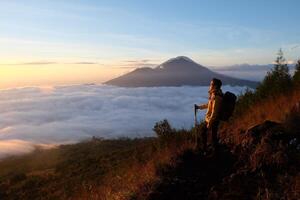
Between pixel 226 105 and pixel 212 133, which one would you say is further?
pixel 212 133

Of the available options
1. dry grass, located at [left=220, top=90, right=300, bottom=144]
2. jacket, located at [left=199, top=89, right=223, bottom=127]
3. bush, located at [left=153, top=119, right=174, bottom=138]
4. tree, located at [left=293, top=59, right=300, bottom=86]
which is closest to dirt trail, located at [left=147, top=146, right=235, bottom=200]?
jacket, located at [left=199, top=89, right=223, bottom=127]

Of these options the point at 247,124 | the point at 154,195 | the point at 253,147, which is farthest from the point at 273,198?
the point at 247,124

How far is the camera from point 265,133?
10.2m

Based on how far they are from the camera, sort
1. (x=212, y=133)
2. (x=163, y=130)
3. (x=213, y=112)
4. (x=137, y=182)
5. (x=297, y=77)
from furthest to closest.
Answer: (x=297, y=77), (x=163, y=130), (x=212, y=133), (x=213, y=112), (x=137, y=182)

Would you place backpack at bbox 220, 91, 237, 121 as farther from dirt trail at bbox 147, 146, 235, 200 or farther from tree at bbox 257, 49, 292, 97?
tree at bbox 257, 49, 292, 97

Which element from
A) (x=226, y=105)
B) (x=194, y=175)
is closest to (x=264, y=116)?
(x=226, y=105)

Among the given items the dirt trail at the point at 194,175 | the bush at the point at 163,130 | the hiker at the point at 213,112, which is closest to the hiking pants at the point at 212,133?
the hiker at the point at 213,112

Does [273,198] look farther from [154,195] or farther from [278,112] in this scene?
[278,112]

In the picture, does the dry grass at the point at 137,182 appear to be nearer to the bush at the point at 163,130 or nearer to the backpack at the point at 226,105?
the backpack at the point at 226,105

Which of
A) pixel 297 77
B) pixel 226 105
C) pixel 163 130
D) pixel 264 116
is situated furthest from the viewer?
pixel 297 77

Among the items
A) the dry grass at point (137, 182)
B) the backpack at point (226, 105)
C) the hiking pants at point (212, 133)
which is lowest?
the dry grass at point (137, 182)

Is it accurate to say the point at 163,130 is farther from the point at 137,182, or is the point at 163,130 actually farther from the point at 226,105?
the point at 137,182

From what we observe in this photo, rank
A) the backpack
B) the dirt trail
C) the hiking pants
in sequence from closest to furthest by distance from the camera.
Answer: the dirt trail, the backpack, the hiking pants

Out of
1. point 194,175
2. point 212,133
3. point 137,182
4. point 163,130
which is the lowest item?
point 137,182
